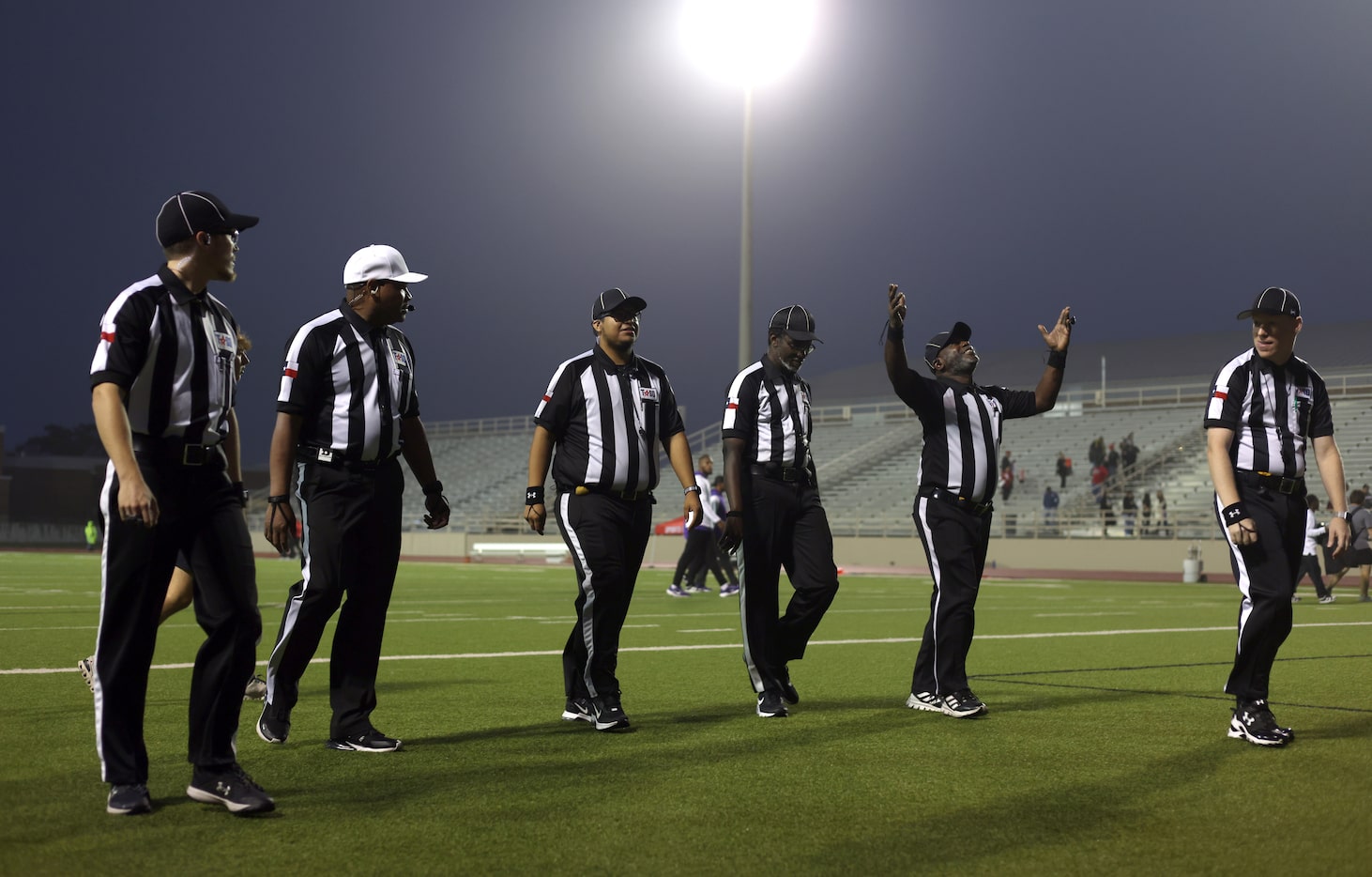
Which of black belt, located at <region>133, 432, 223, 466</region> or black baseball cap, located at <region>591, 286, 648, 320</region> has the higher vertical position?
black baseball cap, located at <region>591, 286, 648, 320</region>

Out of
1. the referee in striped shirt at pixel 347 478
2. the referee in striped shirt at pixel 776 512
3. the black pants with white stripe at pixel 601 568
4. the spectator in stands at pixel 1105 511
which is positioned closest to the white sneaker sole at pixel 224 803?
the referee in striped shirt at pixel 347 478

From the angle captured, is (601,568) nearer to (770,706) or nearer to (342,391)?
(770,706)

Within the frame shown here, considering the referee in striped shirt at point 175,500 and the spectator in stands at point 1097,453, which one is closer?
the referee in striped shirt at point 175,500

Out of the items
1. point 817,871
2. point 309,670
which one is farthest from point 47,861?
point 309,670

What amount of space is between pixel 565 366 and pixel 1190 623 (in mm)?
9172

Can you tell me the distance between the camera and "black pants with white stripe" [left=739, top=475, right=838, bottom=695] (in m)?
7.04

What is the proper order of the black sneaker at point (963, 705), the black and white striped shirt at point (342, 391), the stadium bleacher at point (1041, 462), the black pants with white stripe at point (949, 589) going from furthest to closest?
the stadium bleacher at point (1041, 462), the black pants with white stripe at point (949, 589), the black sneaker at point (963, 705), the black and white striped shirt at point (342, 391)

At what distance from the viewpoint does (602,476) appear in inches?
256

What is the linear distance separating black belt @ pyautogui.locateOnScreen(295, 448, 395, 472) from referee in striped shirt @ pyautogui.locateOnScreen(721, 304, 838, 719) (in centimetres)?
200

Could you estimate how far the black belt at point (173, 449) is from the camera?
4383 millimetres

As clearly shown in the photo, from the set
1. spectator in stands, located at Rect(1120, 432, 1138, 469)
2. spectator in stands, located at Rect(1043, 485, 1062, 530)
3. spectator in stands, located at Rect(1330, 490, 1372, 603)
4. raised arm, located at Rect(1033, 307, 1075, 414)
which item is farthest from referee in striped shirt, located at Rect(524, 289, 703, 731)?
spectator in stands, located at Rect(1120, 432, 1138, 469)

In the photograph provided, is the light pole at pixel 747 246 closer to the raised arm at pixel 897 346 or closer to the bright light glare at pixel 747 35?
the bright light glare at pixel 747 35

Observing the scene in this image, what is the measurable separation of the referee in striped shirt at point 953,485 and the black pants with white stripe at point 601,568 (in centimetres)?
146

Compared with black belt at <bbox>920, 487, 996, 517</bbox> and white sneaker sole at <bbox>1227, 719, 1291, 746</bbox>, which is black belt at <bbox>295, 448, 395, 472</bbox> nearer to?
black belt at <bbox>920, 487, 996, 517</bbox>
